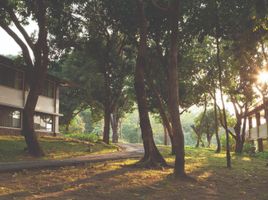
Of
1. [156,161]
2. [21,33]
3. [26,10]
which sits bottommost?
[156,161]

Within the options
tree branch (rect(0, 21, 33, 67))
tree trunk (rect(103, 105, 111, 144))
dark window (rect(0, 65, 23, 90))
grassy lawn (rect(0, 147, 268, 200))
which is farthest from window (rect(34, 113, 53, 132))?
grassy lawn (rect(0, 147, 268, 200))

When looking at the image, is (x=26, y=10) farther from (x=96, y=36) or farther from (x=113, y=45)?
(x=113, y=45)

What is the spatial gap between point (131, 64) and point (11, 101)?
13349mm

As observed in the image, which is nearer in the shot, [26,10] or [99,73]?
[26,10]

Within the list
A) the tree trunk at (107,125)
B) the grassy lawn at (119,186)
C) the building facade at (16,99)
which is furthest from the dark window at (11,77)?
the grassy lawn at (119,186)

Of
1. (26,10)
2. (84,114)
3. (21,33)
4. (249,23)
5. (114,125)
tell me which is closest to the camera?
(249,23)

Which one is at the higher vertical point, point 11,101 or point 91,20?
point 91,20

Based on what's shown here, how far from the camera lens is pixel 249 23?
630 inches

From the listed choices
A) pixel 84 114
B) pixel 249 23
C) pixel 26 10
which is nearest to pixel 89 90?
pixel 26 10

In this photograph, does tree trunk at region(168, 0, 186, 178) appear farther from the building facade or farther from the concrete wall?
the concrete wall

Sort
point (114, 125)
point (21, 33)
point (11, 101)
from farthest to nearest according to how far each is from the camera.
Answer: point (114, 125) → point (11, 101) → point (21, 33)

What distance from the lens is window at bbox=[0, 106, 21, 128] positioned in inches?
1328

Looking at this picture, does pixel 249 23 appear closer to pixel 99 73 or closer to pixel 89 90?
pixel 99 73

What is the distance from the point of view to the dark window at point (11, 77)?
34.0m
